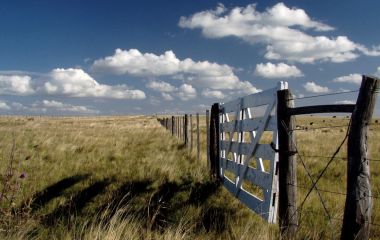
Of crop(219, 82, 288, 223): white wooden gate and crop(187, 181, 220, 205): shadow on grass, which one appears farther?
crop(187, 181, 220, 205): shadow on grass

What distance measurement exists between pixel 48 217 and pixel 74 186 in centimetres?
220

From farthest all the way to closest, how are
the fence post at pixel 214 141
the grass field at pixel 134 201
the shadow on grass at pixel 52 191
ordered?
the fence post at pixel 214 141, the shadow on grass at pixel 52 191, the grass field at pixel 134 201

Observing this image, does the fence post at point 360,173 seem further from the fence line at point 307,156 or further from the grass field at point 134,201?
the grass field at point 134,201

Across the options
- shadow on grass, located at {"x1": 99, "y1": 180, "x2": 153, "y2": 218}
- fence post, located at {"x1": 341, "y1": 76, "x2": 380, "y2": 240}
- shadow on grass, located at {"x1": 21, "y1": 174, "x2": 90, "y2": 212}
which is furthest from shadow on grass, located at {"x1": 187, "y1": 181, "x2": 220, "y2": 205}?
fence post, located at {"x1": 341, "y1": 76, "x2": 380, "y2": 240}

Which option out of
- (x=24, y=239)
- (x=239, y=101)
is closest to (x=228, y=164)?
(x=239, y=101)

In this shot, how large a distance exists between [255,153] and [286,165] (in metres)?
1.41

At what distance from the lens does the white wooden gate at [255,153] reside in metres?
5.75

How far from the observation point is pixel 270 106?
604 cm

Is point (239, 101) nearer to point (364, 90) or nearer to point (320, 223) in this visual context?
point (320, 223)

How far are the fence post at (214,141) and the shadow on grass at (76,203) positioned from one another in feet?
8.46

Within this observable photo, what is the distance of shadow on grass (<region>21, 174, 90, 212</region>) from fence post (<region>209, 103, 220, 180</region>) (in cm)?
283

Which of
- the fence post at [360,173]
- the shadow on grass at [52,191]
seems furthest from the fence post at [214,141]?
the fence post at [360,173]

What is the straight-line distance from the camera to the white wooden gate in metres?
5.75

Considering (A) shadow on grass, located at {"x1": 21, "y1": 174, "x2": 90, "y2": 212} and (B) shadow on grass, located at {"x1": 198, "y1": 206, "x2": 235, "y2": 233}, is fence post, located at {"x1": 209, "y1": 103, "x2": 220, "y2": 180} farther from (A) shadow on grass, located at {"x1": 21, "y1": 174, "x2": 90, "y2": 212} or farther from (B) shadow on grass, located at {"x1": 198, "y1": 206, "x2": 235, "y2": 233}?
(B) shadow on grass, located at {"x1": 198, "y1": 206, "x2": 235, "y2": 233}
